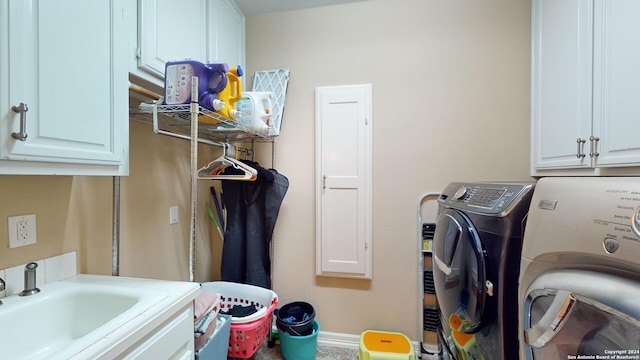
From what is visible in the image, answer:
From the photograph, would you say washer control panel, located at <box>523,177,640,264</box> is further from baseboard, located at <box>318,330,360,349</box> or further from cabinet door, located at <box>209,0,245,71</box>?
cabinet door, located at <box>209,0,245,71</box>

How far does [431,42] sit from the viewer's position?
5.95 feet

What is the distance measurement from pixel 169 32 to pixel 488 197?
1.67 m

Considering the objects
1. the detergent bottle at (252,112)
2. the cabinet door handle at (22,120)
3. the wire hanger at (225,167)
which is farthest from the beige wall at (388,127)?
the cabinet door handle at (22,120)

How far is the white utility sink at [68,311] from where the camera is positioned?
0.77 meters

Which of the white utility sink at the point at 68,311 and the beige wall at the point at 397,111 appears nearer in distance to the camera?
the white utility sink at the point at 68,311

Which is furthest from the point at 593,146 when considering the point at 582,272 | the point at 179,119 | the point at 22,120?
the point at 22,120

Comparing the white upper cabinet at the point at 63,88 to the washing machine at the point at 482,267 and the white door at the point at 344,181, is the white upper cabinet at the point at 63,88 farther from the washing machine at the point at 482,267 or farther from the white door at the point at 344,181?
the washing machine at the point at 482,267

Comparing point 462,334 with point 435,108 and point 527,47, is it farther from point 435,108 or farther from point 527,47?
point 527,47

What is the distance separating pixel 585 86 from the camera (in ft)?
4.12

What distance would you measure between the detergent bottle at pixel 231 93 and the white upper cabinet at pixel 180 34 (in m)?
0.27

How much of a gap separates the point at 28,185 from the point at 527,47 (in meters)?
2.76

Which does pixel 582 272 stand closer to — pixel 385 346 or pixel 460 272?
pixel 460 272

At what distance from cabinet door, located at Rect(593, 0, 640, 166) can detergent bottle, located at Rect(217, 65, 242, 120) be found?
5.57ft

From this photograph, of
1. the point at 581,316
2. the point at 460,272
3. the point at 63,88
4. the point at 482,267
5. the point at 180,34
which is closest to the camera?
the point at 581,316
